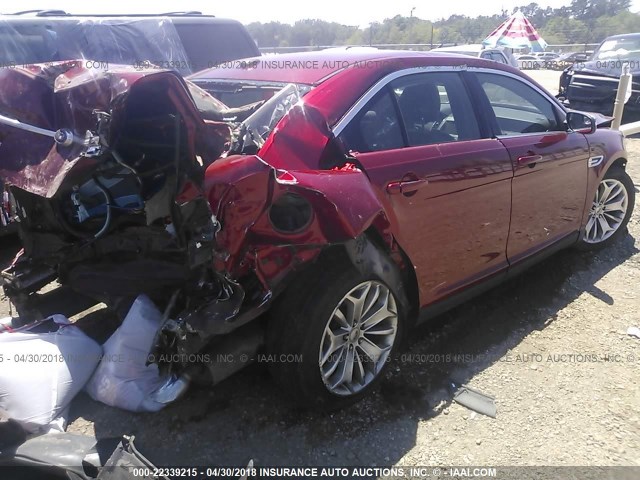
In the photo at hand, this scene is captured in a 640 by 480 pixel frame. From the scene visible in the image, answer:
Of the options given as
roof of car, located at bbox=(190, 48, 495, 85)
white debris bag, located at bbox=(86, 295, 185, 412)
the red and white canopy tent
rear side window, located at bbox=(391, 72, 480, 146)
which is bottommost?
the red and white canopy tent

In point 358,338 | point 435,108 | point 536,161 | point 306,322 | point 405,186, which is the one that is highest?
point 435,108

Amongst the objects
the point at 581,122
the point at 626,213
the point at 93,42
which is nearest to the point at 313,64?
the point at 581,122

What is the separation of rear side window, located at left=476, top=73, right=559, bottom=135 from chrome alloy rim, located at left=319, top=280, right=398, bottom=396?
1482mm

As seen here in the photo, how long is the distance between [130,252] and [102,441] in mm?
967

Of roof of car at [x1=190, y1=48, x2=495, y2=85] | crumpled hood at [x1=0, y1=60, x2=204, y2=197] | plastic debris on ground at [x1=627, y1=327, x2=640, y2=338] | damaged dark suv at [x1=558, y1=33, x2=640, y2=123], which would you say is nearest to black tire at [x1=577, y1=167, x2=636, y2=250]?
plastic debris on ground at [x1=627, y1=327, x2=640, y2=338]

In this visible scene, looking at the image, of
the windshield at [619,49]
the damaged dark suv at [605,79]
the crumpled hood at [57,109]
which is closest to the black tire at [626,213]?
the crumpled hood at [57,109]

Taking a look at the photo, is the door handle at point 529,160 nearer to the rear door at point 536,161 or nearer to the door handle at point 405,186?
the rear door at point 536,161

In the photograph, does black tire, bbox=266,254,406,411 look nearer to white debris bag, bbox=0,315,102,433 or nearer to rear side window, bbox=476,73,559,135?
white debris bag, bbox=0,315,102,433

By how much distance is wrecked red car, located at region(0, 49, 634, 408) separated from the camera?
2072 millimetres

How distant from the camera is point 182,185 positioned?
80.0 inches

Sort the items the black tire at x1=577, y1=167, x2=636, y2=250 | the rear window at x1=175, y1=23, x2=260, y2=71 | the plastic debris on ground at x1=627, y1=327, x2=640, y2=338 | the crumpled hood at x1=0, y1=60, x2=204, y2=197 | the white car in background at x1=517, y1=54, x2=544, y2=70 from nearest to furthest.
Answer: the crumpled hood at x1=0, y1=60, x2=204, y2=197, the plastic debris on ground at x1=627, y1=327, x2=640, y2=338, the black tire at x1=577, y1=167, x2=636, y2=250, the rear window at x1=175, y1=23, x2=260, y2=71, the white car in background at x1=517, y1=54, x2=544, y2=70

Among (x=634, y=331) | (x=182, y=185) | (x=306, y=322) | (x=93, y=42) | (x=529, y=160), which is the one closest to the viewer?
(x=182, y=185)

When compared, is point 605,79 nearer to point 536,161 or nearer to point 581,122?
point 581,122

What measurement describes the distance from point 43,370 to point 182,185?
138 centimetres
